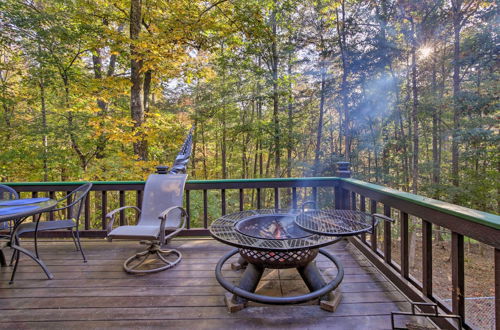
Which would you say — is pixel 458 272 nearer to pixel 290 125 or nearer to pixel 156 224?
pixel 156 224

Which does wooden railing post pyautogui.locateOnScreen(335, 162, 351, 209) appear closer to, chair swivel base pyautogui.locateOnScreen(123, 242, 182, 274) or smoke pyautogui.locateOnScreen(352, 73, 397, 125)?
chair swivel base pyautogui.locateOnScreen(123, 242, 182, 274)

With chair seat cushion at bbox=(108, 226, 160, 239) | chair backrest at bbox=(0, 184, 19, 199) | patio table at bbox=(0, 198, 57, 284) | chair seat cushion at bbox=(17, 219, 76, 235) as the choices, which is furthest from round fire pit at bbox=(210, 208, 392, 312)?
chair backrest at bbox=(0, 184, 19, 199)

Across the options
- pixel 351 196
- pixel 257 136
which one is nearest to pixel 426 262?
pixel 351 196

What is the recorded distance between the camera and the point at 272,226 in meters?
2.37

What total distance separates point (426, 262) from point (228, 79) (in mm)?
9333

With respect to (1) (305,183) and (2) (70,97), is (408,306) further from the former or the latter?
(2) (70,97)

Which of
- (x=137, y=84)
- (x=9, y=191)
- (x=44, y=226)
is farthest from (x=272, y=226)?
(x=137, y=84)

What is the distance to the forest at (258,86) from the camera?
5.55m

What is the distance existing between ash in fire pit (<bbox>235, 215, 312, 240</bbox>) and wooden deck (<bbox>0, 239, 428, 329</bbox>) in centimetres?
44

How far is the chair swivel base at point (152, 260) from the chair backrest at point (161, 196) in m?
0.33

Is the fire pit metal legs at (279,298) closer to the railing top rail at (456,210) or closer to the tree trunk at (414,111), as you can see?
the railing top rail at (456,210)

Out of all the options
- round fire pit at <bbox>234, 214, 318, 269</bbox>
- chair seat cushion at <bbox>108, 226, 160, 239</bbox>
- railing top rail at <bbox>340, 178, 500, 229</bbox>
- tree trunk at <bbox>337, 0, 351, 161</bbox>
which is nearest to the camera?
railing top rail at <bbox>340, 178, 500, 229</bbox>

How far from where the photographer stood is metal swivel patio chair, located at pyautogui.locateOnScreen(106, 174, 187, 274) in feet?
7.98

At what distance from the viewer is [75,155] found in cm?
738
